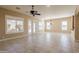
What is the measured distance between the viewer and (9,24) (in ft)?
25.6

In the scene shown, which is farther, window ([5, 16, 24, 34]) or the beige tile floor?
window ([5, 16, 24, 34])

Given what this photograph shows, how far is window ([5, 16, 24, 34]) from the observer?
24.9 feet

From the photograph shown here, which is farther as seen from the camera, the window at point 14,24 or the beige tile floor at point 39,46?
the window at point 14,24

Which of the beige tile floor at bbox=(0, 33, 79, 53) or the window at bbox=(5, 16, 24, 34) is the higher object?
the window at bbox=(5, 16, 24, 34)

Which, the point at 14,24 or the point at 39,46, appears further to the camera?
the point at 14,24

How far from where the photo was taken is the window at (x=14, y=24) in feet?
24.9

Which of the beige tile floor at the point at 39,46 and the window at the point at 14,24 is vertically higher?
the window at the point at 14,24

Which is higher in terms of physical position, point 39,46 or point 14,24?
point 14,24

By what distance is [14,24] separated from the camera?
28.0 feet
